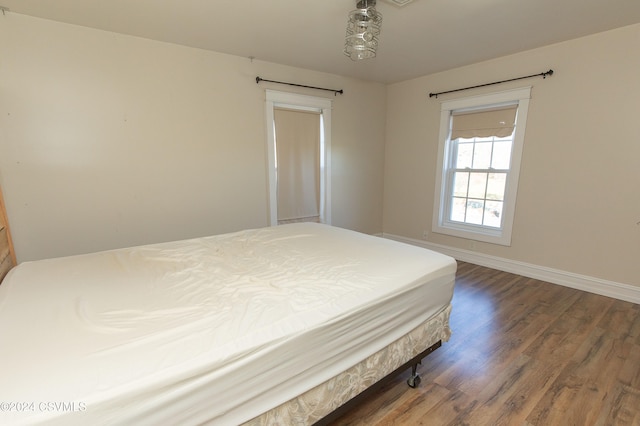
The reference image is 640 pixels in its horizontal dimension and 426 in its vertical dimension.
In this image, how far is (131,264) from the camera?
70.8 inches

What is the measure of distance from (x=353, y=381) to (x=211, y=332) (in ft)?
2.35

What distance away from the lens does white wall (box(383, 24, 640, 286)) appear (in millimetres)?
2709

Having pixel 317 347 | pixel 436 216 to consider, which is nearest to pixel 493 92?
pixel 436 216

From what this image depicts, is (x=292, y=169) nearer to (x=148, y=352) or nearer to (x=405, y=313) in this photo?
(x=405, y=313)

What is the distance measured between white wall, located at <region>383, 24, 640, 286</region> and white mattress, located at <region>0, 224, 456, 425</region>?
7.30 ft

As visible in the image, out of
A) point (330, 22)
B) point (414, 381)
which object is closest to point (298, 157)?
→ point (330, 22)

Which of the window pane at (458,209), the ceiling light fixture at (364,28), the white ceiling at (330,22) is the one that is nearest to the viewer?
the ceiling light fixture at (364,28)

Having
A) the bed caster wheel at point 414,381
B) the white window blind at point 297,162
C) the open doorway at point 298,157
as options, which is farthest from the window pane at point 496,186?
the bed caster wheel at point 414,381

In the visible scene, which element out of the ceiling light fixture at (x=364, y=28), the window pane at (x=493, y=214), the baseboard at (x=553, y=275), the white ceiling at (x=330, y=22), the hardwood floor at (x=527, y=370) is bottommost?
the hardwood floor at (x=527, y=370)

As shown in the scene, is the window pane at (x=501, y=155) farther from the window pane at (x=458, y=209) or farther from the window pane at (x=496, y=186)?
the window pane at (x=458, y=209)

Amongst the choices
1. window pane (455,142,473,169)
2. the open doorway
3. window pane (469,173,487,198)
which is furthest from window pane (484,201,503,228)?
the open doorway

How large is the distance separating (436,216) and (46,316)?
13.6ft

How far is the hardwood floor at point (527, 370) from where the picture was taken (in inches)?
61.2

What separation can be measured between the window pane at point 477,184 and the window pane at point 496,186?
2.5 inches
